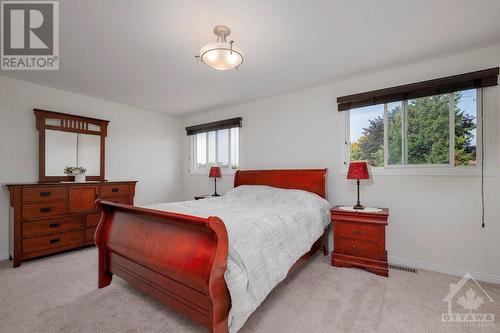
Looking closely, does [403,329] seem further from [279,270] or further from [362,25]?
[362,25]

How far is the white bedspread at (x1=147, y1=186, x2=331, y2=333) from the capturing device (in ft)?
4.70

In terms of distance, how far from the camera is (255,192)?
3.41 metres

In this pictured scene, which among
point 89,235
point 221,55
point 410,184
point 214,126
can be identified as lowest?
point 89,235

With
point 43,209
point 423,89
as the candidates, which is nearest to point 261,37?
point 423,89

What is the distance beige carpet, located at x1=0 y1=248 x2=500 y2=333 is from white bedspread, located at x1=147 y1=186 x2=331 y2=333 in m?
0.32

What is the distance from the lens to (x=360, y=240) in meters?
2.60

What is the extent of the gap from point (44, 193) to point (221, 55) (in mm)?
2965

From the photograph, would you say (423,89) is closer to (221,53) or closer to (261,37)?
(261,37)

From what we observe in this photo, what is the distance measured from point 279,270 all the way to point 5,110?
407 centimetres

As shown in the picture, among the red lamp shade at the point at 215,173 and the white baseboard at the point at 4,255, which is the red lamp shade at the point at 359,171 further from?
the white baseboard at the point at 4,255

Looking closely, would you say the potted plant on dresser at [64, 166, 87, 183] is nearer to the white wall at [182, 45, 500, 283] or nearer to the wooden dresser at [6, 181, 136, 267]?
the wooden dresser at [6, 181, 136, 267]

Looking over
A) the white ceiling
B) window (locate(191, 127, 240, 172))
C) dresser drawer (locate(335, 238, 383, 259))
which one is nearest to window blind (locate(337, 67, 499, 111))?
the white ceiling

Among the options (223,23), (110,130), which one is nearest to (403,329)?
(223,23)

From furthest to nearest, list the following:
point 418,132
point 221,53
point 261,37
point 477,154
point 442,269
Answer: point 418,132, point 442,269, point 477,154, point 261,37, point 221,53
